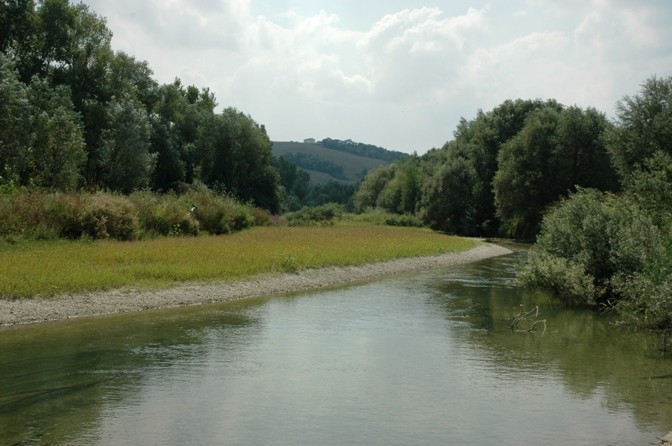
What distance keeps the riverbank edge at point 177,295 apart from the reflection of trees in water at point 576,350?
6.93 meters

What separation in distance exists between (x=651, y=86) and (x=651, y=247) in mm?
29544

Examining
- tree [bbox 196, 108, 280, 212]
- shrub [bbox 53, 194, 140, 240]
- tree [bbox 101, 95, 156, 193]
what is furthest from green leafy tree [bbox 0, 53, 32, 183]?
tree [bbox 196, 108, 280, 212]

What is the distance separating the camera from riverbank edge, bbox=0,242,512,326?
74.8 ft

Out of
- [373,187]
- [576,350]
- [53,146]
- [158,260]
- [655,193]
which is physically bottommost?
[576,350]

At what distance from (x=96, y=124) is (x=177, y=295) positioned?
41.6 metres

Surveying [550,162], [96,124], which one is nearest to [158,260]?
[96,124]

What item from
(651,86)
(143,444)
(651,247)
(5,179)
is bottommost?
(143,444)

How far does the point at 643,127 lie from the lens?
50.6m

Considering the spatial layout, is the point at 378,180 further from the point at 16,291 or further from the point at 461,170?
the point at 16,291

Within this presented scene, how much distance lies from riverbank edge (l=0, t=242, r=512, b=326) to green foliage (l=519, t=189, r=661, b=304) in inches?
410

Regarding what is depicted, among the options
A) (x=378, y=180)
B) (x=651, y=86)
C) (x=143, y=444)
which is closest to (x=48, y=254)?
(x=143, y=444)

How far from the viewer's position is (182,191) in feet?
253

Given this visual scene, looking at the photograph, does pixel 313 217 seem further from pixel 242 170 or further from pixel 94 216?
pixel 94 216

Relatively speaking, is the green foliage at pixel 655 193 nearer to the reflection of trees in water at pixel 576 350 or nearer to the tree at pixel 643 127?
the reflection of trees in water at pixel 576 350
